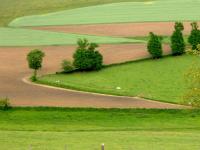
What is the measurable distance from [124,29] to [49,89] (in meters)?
31.7

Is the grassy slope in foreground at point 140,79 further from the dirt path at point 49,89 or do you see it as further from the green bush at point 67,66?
the dirt path at point 49,89

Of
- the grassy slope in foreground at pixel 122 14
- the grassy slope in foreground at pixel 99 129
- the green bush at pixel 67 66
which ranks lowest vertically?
the grassy slope in foreground at pixel 99 129

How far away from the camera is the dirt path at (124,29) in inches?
3457

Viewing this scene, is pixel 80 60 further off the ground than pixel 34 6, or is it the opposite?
pixel 34 6

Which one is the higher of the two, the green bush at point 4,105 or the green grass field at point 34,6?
the green grass field at point 34,6

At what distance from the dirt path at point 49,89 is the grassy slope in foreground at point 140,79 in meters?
2.04

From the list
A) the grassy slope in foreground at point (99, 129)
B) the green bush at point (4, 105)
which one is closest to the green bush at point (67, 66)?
the green bush at point (4, 105)

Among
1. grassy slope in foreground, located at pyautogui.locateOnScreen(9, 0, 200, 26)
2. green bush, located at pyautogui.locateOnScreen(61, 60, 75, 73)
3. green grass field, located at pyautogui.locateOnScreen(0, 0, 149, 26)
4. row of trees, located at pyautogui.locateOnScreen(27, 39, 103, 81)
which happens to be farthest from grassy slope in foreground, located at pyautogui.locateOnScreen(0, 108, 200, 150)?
green grass field, located at pyautogui.locateOnScreen(0, 0, 149, 26)

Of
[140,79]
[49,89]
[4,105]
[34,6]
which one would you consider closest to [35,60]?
[49,89]

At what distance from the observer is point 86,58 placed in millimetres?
68500

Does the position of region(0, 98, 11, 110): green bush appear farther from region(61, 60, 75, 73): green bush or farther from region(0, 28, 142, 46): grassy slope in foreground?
region(0, 28, 142, 46): grassy slope in foreground

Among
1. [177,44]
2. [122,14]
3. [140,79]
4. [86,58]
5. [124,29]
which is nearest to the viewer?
[140,79]

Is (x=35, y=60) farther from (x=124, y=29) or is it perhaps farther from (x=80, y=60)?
(x=124, y=29)

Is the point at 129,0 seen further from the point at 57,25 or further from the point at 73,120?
the point at 73,120
